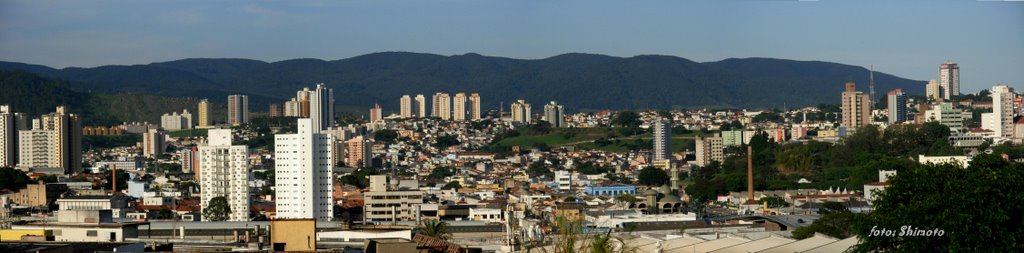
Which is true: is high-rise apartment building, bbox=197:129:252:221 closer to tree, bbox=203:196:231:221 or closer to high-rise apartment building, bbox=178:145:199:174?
tree, bbox=203:196:231:221

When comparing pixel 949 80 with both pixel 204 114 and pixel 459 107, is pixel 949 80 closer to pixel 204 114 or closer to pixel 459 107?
pixel 459 107

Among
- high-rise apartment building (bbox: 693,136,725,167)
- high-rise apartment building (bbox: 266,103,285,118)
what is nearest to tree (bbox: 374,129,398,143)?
high-rise apartment building (bbox: 266,103,285,118)

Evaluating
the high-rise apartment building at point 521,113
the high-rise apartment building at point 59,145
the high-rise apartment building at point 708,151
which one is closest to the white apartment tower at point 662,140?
the high-rise apartment building at point 708,151

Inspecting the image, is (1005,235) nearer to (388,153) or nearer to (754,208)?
(754,208)

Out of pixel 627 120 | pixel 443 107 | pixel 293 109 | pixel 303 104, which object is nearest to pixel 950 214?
pixel 627 120

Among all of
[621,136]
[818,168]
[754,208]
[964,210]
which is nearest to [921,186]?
[964,210]
